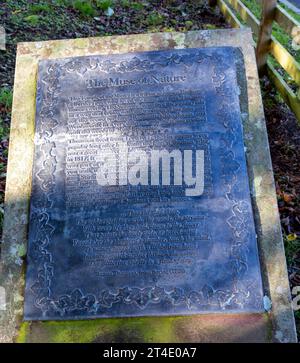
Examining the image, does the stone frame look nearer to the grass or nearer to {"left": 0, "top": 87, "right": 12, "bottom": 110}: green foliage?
{"left": 0, "top": 87, "right": 12, "bottom": 110}: green foliage

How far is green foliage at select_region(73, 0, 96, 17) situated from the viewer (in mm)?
6500

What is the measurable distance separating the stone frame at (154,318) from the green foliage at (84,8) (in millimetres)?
3372

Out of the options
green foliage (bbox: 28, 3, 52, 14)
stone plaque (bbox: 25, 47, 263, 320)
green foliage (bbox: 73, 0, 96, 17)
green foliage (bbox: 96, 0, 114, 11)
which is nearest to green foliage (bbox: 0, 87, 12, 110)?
stone plaque (bbox: 25, 47, 263, 320)

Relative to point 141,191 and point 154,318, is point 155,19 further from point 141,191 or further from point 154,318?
point 154,318

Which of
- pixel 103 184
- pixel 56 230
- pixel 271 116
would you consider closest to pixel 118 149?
pixel 103 184

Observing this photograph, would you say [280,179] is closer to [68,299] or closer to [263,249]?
[263,249]

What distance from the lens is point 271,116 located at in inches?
183

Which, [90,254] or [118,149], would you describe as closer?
[90,254]

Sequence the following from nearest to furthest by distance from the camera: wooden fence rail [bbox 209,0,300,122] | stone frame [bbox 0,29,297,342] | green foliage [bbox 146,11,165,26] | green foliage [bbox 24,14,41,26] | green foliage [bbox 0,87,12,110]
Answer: stone frame [bbox 0,29,297,342] → wooden fence rail [bbox 209,0,300,122] → green foliage [bbox 0,87,12,110] → green foliage [bbox 24,14,41,26] → green foliage [bbox 146,11,165,26]

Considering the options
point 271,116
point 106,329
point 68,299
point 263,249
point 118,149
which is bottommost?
point 106,329

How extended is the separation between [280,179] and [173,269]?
1820 millimetres

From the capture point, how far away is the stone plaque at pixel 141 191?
109 inches

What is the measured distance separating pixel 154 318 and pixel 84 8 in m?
5.20

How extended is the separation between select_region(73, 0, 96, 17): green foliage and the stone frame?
3372 mm
